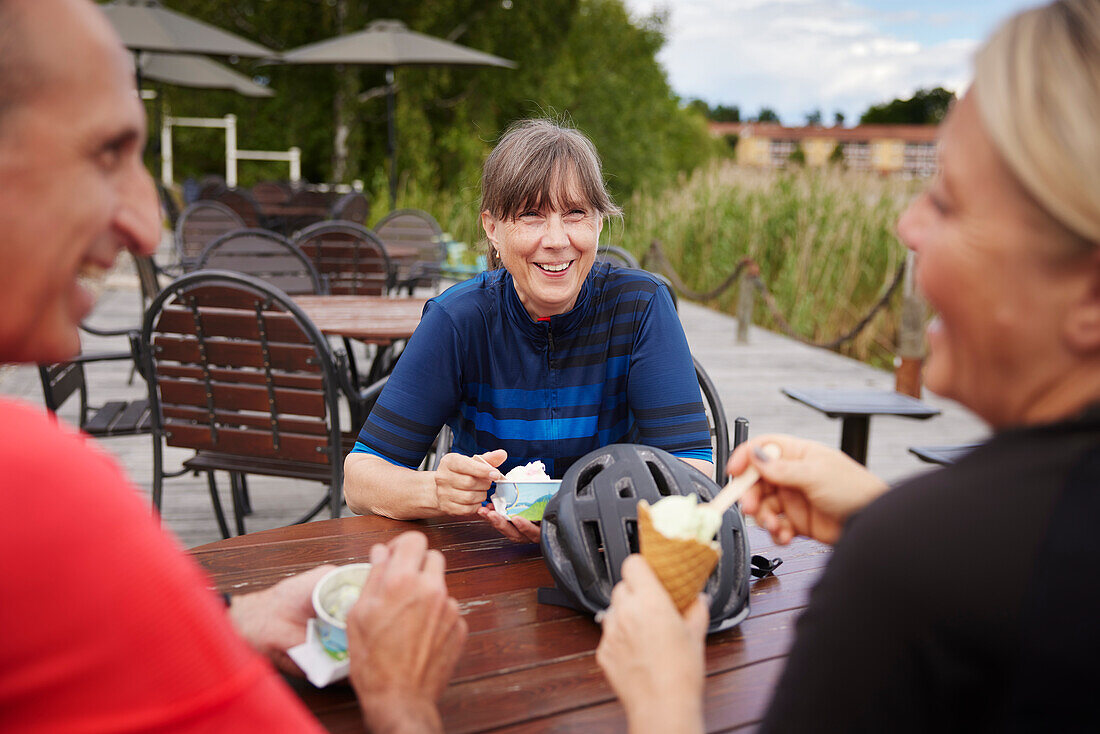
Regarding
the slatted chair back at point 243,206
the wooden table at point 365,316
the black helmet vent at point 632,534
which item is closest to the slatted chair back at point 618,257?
the wooden table at point 365,316

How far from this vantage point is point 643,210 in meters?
13.7

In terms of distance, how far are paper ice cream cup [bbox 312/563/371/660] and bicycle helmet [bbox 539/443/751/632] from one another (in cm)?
33

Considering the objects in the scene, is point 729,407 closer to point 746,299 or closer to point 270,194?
point 746,299

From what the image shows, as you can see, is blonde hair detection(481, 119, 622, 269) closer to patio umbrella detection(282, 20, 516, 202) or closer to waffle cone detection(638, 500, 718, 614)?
waffle cone detection(638, 500, 718, 614)

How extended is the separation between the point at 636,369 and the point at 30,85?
1542 mm

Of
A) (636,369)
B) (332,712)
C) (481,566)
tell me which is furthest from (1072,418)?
(636,369)

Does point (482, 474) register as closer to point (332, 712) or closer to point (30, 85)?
point (332, 712)

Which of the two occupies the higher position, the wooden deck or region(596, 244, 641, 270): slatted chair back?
region(596, 244, 641, 270): slatted chair back

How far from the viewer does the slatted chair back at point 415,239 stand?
638 cm

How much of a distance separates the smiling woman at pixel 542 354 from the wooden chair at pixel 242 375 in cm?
76

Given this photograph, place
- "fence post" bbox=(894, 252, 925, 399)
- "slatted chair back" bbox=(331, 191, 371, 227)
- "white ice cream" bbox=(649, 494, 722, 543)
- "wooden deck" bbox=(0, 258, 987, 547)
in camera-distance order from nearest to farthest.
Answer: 1. "white ice cream" bbox=(649, 494, 722, 543)
2. "wooden deck" bbox=(0, 258, 987, 547)
3. "fence post" bbox=(894, 252, 925, 399)
4. "slatted chair back" bbox=(331, 191, 371, 227)

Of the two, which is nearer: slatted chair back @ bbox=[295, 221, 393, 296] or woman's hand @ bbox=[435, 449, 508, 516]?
woman's hand @ bbox=[435, 449, 508, 516]

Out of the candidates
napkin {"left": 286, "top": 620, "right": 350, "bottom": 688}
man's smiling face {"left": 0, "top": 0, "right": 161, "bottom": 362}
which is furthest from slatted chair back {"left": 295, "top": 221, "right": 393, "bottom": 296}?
man's smiling face {"left": 0, "top": 0, "right": 161, "bottom": 362}

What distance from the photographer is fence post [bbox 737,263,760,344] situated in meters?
8.08
